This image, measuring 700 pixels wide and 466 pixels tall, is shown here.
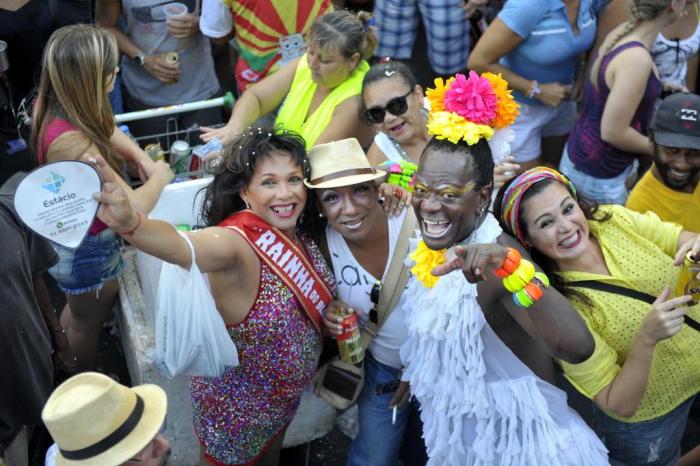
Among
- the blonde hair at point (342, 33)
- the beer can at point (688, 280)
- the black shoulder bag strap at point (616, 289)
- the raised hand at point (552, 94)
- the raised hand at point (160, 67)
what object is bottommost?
the raised hand at point (160, 67)

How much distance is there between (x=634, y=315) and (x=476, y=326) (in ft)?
1.95

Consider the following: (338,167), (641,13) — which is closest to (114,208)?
(338,167)

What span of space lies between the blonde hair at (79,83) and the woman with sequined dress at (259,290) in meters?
0.72

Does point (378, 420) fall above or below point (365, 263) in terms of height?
below

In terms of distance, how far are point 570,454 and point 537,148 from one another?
2.66m

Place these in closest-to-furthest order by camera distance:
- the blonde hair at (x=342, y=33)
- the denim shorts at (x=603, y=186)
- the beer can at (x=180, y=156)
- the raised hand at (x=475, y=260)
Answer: the raised hand at (x=475, y=260)
the blonde hair at (x=342, y=33)
the beer can at (x=180, y=156)
the denim shorts at (x=603, y=186)

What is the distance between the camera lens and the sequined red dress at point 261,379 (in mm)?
3018

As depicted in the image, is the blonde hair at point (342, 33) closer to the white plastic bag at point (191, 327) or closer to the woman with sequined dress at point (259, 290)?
the woman with sequined dress at point (259, 290)

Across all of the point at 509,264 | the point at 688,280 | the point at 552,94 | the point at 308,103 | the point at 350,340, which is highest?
the point at 509,264

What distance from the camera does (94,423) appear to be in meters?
2.31

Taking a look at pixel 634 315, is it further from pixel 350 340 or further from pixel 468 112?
pixel 350 340

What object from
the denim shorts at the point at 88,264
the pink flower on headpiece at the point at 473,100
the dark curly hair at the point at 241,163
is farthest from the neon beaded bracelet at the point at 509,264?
the denim shorts at the point at 88,264

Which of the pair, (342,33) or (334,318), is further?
(342,33)

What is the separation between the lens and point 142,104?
5.32m
